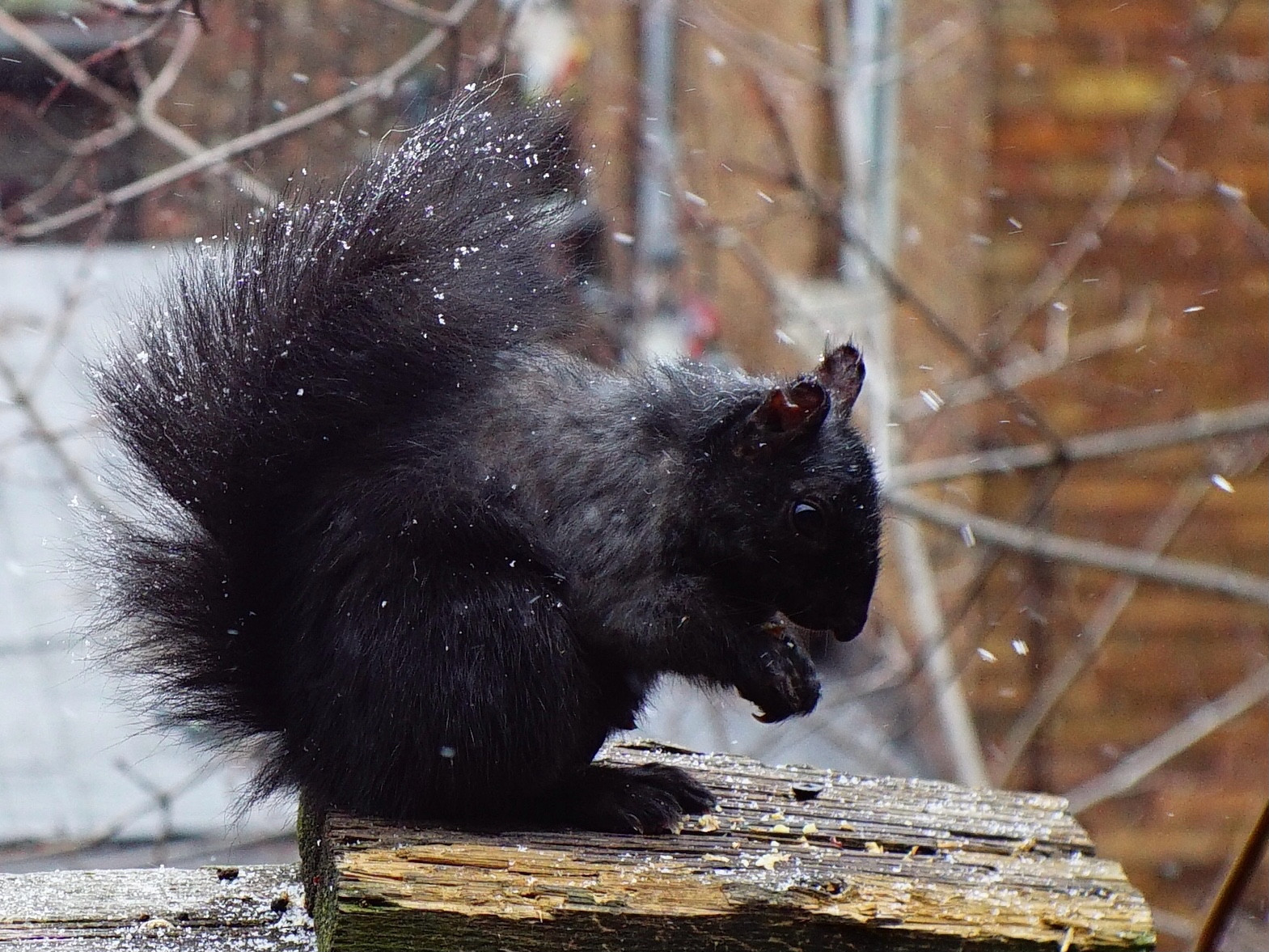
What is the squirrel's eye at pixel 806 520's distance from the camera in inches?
69.9

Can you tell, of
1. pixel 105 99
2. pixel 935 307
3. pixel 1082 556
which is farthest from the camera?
pixel 935 307

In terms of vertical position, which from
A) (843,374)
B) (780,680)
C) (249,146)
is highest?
(249,146)

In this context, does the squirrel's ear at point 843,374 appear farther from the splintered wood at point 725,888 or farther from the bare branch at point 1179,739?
the bare branch at point 1179,739

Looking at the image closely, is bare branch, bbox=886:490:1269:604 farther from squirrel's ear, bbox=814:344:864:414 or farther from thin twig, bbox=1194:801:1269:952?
thin twig, bbox=1194:801:1269:952

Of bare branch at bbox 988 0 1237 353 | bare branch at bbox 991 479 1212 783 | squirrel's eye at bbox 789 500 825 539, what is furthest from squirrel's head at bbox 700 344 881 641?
bare branch at bbox 988 0 1237 353

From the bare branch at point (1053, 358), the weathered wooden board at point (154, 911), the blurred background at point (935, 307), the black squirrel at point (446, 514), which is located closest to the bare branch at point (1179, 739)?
the blurred background at point (935, 307)

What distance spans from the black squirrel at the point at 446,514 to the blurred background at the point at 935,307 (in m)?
1.19

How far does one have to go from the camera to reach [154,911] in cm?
177

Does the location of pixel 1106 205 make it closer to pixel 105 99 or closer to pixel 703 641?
pixel 105 99

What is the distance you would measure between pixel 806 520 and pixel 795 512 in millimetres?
17

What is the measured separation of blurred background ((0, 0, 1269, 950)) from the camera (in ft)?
10.8

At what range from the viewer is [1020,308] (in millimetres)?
3883

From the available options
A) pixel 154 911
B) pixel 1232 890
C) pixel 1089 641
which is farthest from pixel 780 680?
pixel 1089 641

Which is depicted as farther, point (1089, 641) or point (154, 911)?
point (1089, 641)
